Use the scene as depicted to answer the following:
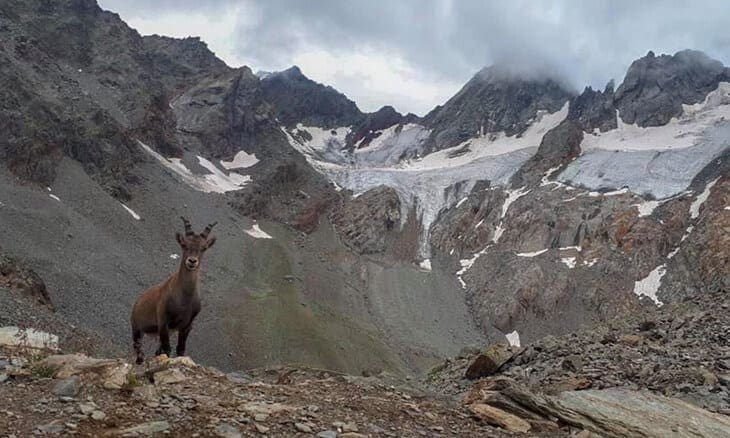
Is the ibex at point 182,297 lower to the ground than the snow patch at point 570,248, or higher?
lower

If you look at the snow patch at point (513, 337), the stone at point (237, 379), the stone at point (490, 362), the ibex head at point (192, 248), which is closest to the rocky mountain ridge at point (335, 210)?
the snow patch at point (513, 337)

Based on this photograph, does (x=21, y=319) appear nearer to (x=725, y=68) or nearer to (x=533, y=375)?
(x=533, y=375)

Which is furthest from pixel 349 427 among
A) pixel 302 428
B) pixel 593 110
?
pixel 593 110

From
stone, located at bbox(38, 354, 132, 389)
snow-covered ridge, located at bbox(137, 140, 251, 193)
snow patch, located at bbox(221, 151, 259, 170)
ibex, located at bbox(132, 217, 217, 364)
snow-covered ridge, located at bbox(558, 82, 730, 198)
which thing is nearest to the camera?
stone, located at bbox(38, 354, 132, 389)

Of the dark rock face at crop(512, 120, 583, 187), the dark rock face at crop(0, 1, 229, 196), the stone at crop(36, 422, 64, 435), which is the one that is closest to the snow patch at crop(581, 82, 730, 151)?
the dark rock face at crop(512, 120, 583, 187)

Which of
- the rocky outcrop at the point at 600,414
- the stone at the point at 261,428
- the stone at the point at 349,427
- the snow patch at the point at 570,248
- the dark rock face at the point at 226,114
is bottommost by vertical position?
the stone at the point at 261,428

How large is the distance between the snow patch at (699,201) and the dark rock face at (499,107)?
7493cm

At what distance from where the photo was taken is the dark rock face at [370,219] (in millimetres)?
115938

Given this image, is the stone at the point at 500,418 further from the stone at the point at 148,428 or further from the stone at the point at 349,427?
the stone at the point at 148,428

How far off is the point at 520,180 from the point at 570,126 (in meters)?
22.8

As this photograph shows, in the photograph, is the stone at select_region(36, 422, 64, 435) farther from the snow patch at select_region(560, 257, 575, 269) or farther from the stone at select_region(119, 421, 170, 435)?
the snow patch at select_region(560, 257, 575, 269)

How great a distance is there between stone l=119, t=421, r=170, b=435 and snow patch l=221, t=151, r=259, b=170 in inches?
5196

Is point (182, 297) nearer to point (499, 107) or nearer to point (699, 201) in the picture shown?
point (699, 201)

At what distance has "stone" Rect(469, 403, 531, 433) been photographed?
895 centimetres
